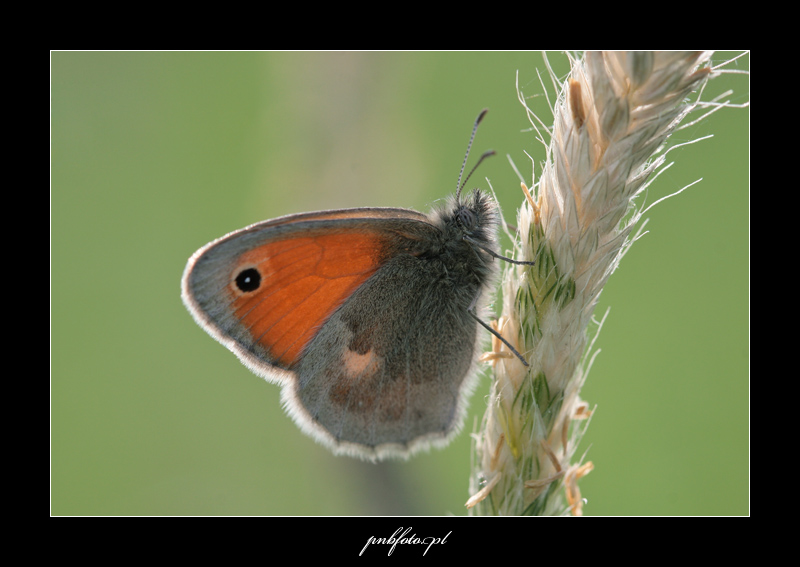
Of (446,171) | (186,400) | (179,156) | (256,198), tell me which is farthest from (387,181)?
(186,400)

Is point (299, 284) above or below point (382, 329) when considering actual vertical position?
above

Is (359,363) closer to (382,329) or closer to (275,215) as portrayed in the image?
(382,329)

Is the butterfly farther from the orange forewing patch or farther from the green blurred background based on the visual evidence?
the green blurred background

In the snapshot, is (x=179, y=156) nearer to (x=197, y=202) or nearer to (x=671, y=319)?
(x=197, y=202)

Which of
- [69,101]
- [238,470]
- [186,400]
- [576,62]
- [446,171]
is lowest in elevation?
[238,470]

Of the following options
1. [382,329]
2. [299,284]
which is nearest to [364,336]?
[382,329]

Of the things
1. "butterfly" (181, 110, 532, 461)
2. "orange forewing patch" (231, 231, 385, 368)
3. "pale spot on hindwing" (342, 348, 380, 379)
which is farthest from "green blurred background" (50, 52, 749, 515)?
"orange forewing patch" (231, 231, 385, 368)
